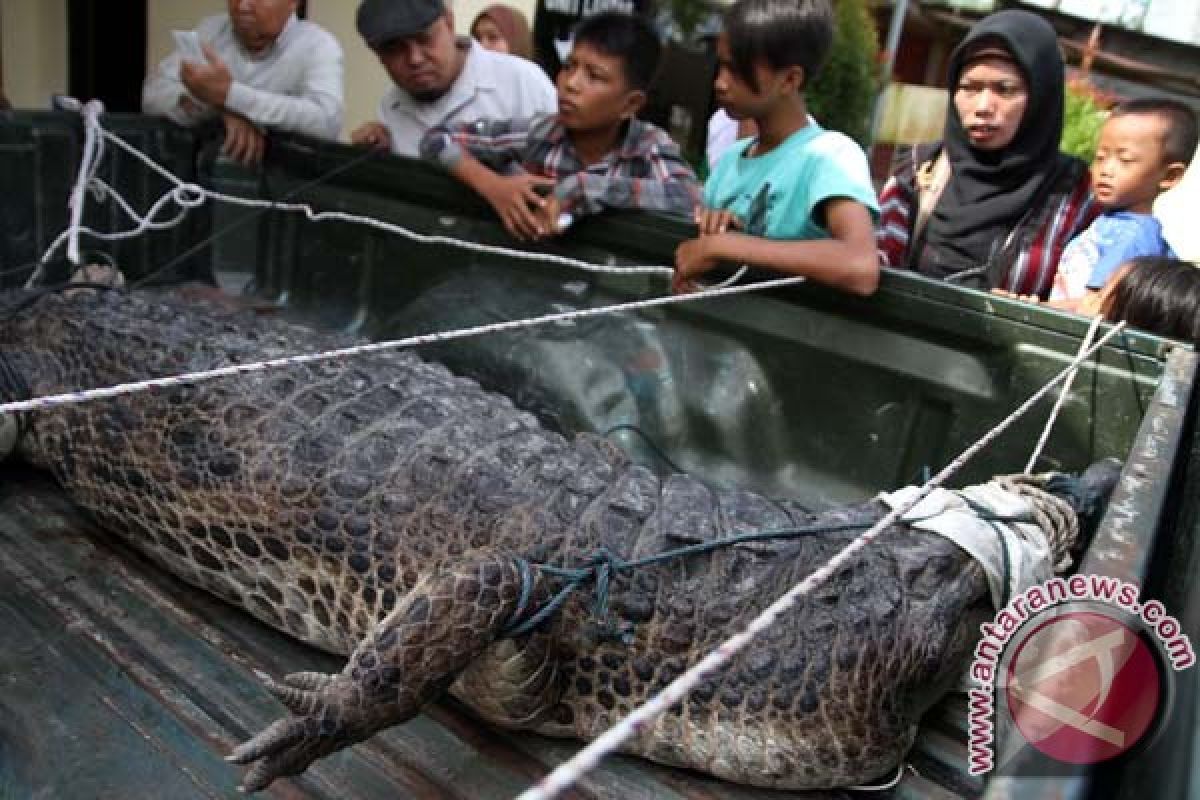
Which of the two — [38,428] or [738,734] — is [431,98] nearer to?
[38,428]

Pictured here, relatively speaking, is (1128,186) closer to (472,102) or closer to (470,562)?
(472,102)

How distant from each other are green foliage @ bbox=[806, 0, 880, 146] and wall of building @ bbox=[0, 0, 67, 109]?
258 inches

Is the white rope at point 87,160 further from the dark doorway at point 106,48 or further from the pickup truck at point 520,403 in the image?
the dark doorway at point 106,48

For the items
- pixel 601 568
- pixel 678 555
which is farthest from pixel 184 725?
pixel 678 555

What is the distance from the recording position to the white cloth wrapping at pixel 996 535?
168 cm

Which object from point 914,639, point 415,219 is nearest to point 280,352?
point 415,219

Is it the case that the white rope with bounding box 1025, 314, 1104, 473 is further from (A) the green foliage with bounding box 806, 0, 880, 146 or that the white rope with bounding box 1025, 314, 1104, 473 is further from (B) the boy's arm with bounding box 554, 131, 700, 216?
(A) the green foliage with bounding box 806, 0, 880, 146

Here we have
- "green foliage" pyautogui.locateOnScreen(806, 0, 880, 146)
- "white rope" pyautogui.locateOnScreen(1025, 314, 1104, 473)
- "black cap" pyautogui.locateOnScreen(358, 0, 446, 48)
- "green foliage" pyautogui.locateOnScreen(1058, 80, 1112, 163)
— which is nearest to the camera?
"white rope" pyautogui.locateOnScreen(1025, 314, 1104, 473)

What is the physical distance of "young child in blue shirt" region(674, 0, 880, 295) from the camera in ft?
7.65

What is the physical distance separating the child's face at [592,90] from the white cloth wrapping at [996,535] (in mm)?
1611

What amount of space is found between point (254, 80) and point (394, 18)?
723 millimetres

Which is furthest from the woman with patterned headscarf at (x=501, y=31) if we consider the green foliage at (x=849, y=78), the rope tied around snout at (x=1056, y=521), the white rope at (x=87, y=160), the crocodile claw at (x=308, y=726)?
the green foliage at (x=849, y=78)

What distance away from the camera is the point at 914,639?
160cm

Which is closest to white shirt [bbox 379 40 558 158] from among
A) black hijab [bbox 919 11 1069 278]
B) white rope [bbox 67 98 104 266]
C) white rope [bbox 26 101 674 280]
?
white rope [bbox 26 101 674 280]
